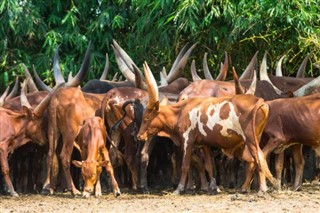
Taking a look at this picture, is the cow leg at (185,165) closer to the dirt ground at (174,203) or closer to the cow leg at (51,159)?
the dirt ground at (174,203)

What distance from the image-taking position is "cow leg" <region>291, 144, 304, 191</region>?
13.5 m

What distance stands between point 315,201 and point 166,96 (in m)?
3.73

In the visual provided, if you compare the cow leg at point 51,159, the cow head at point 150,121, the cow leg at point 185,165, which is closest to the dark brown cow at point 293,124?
the cow leg at point 185,165

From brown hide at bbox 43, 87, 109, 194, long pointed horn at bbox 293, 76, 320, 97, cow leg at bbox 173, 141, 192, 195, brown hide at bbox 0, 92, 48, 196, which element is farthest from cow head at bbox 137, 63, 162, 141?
long pointed horn at bbox 293, 76, 320, 97

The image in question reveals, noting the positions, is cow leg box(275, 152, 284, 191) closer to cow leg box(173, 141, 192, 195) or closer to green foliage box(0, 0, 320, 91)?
cow leg box(173, 141, 192, 195)

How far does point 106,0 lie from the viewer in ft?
63.2

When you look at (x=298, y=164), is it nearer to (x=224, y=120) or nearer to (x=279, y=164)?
(x=279, y=164)

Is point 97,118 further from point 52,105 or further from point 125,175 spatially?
point 125,175

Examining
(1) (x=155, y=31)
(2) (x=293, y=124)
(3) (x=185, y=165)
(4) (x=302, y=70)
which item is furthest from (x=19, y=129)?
(4) (x=302, y=70)

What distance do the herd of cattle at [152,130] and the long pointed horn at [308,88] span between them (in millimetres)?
22

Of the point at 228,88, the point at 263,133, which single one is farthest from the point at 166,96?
the point at 263,133

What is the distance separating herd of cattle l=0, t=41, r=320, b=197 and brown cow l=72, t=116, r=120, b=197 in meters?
0.02

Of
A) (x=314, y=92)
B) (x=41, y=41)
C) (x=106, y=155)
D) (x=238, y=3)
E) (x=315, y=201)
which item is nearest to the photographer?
(x=315, y=201)

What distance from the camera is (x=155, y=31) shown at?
17969 mm
